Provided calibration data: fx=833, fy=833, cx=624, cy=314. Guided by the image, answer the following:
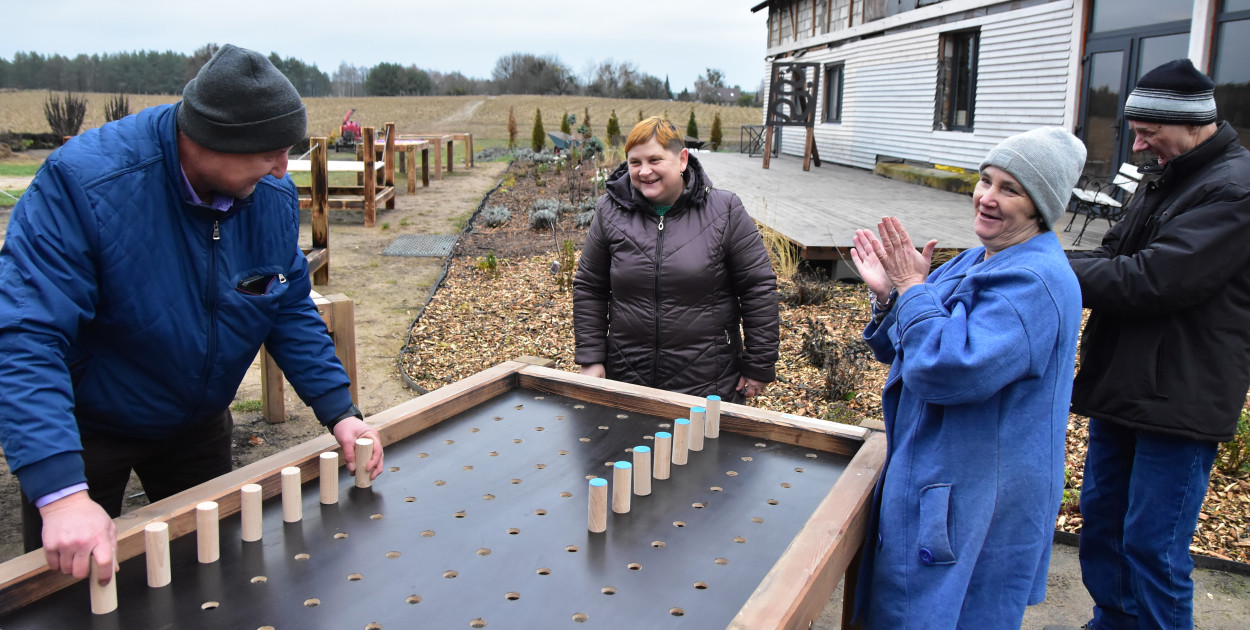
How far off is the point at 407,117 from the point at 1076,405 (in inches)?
1653

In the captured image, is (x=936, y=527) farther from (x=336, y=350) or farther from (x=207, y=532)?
(x=336, y=350)

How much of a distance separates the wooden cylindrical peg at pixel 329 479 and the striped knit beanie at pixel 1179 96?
248 centimetres

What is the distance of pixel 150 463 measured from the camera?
2270mm

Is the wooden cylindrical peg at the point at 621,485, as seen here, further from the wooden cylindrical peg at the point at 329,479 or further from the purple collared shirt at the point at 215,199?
the purple collared shirt at the point at 215,199

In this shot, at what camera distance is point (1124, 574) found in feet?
8.95

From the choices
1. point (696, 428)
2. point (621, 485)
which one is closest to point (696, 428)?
point (696, 428)

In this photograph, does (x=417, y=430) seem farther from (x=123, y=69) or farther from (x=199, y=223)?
(x=123, y=69)

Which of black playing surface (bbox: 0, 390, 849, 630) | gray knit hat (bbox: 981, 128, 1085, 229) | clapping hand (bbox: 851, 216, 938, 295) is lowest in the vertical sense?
black playing surface (bbox: 0, 390, 849, 630)

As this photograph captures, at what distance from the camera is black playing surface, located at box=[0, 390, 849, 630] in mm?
1465

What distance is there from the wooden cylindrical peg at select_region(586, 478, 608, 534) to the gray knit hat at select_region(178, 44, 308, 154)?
1.00 metres

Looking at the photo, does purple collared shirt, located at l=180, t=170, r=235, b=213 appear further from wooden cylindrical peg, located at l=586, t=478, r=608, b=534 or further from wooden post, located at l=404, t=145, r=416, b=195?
wooden post, located at l=404, t=145, r=416, b=195

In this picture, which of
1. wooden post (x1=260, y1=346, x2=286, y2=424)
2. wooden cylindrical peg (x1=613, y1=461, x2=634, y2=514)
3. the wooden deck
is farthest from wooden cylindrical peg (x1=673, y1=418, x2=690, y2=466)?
the wooden deck

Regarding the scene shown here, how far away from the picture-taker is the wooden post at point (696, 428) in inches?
88.1

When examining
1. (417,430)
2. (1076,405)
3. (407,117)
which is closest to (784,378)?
(1076,405)
